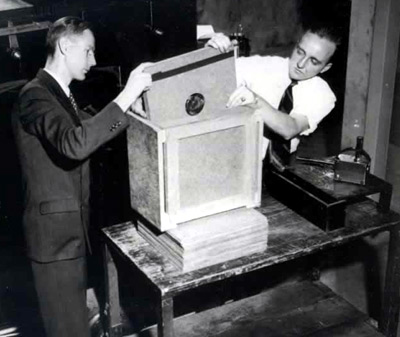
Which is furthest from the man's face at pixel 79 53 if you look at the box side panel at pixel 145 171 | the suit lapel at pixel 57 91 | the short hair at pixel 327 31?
the short hair at pixel 327 31

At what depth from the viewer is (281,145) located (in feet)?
9.72

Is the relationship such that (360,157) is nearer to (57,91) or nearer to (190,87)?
(190,87)

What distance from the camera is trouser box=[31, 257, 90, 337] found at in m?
2.84

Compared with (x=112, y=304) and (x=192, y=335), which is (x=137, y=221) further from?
(x=192, y=335)

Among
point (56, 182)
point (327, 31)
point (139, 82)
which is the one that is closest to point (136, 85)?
point (139, 82)

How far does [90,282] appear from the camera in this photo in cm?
416

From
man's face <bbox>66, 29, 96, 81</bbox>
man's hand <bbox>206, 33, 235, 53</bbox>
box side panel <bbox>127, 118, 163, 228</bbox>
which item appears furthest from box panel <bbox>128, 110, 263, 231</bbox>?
man's face <bbox>66, 29, 96, 81</bbox>

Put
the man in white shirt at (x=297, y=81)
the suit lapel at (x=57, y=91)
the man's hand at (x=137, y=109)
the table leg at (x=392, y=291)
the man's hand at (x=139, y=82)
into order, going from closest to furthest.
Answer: the man's hand at (x=139, y=82)
the man's hand at (x=137, y=109)
the suit lapel at (x=57, y=91)
the man in white shirt at (x=297, y=81)
the table leg at (x=392, y=291)

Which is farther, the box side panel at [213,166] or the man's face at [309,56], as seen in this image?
the man's face at [309,56]

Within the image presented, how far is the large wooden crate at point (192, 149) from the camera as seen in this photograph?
2264 millimetres

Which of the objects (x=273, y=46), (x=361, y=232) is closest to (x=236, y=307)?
(x=361, y=232)

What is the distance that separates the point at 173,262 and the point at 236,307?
1120 mm

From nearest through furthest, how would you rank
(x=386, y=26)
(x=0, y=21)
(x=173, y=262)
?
(x=173, y=262) < (x=386, y=26) < (x=0, y=21)

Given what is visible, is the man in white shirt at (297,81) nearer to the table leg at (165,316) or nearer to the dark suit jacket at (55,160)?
the dark suit jacket at (55,160)
